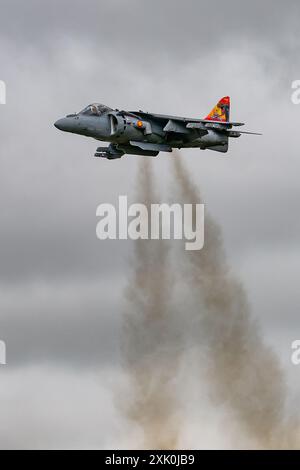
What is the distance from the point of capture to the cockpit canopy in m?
92.6

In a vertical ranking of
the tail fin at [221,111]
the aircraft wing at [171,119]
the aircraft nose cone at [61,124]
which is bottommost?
the aircraft nose cone at [61,124]

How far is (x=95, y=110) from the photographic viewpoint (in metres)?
92.9

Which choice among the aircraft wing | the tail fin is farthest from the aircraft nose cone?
the tail fin

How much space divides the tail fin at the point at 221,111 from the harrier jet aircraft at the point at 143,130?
5094 millimetres

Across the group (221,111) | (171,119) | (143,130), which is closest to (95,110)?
(143,130)

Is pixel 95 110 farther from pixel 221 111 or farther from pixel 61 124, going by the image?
pixel 221 111

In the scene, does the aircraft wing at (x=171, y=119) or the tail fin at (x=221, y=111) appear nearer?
the aircraft wing at (x=171, y=119)

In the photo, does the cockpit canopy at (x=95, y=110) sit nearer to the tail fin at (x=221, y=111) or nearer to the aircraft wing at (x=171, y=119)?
the aircraft wing at (x=171, y=119)

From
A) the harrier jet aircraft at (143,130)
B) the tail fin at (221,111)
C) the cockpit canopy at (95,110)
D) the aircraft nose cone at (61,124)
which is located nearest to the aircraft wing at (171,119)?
the harrier jet aircraft at (143,130)

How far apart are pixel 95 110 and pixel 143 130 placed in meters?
2.58

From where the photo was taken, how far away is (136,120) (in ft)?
307

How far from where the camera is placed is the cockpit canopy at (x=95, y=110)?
92625 millimetres

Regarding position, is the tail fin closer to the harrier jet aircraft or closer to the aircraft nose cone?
the harrier jet aircraft
